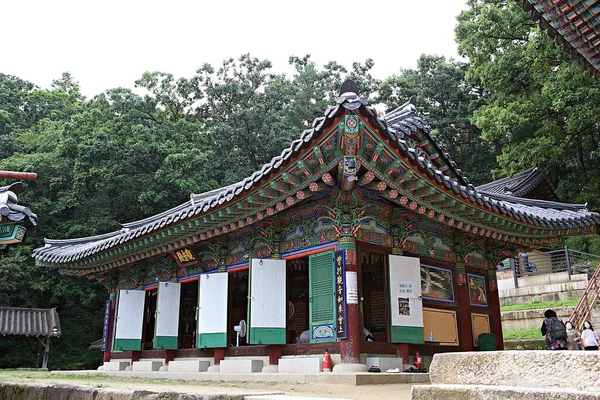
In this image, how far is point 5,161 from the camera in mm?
30781

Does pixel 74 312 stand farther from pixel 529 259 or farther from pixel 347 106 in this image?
pixel 347 106

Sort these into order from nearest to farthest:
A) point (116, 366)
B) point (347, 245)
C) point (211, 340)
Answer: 1. point (347, 245)
2. point (211, 340)
3. point (116, 366)

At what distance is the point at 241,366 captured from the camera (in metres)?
10.4

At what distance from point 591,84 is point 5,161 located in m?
31.2

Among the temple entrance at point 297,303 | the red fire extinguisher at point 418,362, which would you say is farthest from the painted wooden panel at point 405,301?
the temple entrance at point 297,303

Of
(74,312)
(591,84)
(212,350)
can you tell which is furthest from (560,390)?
(74,312)

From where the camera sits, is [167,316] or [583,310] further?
[583,310]

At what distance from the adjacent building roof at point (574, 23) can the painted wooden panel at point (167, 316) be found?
33.1 ft

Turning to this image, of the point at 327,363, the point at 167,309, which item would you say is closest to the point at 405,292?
the point at 327,363

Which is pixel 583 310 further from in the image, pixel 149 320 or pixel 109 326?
pixel 109 326

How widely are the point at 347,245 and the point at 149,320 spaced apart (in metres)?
8.50

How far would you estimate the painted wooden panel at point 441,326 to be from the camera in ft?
34.4

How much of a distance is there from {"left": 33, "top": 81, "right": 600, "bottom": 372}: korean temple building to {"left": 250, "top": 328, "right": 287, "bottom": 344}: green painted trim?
0.7 inches

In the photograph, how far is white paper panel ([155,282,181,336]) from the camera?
1274cm
